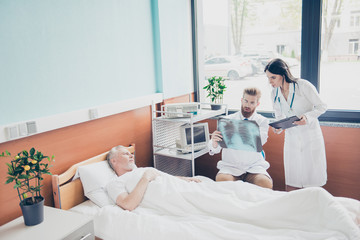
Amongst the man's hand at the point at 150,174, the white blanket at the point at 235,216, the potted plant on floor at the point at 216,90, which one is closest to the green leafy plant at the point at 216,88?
the potted plant on floor at the point at 216,90

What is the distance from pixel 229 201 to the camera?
1937mm

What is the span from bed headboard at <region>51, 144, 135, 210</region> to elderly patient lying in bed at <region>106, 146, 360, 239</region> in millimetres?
246

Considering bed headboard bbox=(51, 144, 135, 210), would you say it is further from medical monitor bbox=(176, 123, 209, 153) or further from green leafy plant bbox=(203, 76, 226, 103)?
green leafy plant bbox=(203, 76, 226, 103)

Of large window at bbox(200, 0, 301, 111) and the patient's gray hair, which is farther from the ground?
large window at bbox(200, 0, 301, 111)

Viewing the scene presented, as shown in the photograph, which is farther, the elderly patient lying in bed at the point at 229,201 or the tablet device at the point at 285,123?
the tablet device at the point at 285,123

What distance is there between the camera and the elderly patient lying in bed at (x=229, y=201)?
1.71 m

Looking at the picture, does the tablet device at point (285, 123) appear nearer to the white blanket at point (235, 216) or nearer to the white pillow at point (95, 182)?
the white blanket at point (235, 216)

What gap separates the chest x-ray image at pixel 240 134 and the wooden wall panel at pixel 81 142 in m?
0.86

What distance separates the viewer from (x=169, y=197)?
2098mm

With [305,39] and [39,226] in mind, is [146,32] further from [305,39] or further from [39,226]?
[39,226]

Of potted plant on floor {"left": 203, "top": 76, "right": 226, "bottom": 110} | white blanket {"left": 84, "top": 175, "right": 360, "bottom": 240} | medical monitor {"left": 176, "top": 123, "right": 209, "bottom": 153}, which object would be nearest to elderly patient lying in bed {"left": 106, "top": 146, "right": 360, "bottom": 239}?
white blanket {"left": 84, "top": 175, "right": 360, "bottom": 240}

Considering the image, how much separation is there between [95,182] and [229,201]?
0.98 meters

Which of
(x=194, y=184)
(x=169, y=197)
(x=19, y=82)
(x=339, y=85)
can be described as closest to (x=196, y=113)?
(x=194, y=184)

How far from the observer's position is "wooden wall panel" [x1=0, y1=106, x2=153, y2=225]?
199cm
